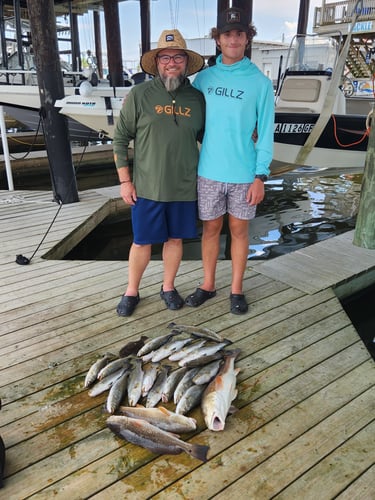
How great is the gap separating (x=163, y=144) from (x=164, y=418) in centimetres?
148

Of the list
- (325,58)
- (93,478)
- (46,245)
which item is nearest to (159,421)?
(93,478)

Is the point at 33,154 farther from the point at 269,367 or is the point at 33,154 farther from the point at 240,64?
the point at 269,367

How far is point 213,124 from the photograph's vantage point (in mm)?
2369

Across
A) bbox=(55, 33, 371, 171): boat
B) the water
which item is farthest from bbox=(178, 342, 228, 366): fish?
bbox=(55, 33, 371, 171): boat

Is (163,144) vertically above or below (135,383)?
above

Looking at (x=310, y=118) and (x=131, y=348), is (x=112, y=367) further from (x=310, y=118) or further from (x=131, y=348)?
(x=310, y=118)

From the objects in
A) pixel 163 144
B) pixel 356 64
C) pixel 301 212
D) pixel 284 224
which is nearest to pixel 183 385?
pixel 163 144

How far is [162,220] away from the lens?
257 centimetres

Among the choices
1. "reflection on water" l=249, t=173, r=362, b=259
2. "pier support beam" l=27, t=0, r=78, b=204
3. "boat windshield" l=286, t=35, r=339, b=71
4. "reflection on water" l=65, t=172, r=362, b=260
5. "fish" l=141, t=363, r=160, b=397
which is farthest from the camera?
"boat windshield" l=286, t=35, r=339, b=71

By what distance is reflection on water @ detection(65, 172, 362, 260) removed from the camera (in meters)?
5.41

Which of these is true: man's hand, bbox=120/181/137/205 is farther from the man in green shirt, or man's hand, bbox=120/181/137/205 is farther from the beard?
the beard

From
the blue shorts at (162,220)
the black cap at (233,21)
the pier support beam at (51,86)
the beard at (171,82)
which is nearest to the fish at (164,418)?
the blue shorts at (162,220)

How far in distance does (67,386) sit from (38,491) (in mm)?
590

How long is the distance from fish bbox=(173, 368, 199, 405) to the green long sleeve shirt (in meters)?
1.04
